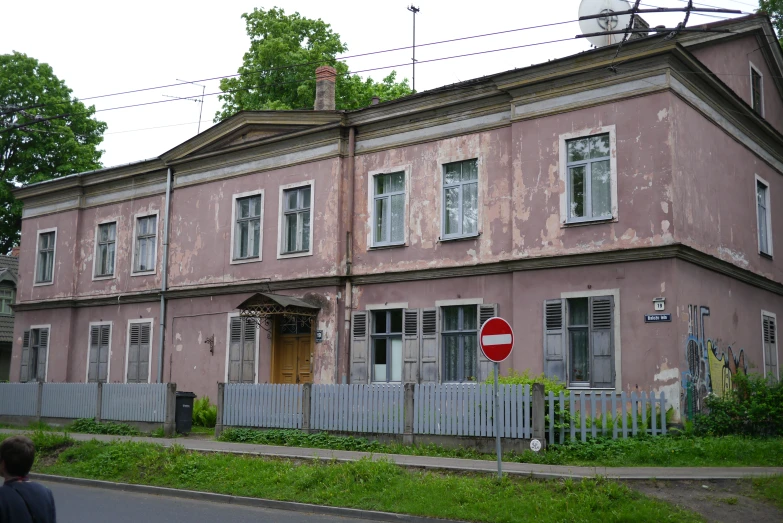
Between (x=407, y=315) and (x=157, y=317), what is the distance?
967 cm

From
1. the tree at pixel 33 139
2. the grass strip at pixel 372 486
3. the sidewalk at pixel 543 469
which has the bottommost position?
the grass strip at pixel 372 486

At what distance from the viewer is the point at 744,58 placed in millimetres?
21688

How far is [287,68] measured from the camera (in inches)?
1535

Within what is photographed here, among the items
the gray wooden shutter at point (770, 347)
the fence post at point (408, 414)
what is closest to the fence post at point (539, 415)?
the fence post at point (408, 414)

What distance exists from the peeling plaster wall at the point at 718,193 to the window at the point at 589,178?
1474 millimetres

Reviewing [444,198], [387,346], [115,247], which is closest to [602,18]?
[444,198]

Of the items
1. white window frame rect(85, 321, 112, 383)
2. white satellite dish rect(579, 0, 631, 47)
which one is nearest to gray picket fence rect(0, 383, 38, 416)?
white window frame rect(85, 321, 112, 383)

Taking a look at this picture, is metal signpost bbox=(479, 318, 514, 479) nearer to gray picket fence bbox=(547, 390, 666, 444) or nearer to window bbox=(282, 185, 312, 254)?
gray picket fence bbox=(547, 390, 666, 444)

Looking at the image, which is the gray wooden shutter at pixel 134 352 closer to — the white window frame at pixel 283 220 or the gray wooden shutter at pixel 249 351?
the gray wooden shutter at pixel 249 351

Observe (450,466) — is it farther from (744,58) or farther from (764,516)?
(744,58)

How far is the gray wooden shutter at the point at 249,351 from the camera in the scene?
23.3 meters

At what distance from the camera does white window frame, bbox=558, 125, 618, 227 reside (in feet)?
57.4

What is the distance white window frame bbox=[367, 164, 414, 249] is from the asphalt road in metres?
9.62

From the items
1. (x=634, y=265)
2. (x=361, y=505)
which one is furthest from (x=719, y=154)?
(x=361, y=505)
